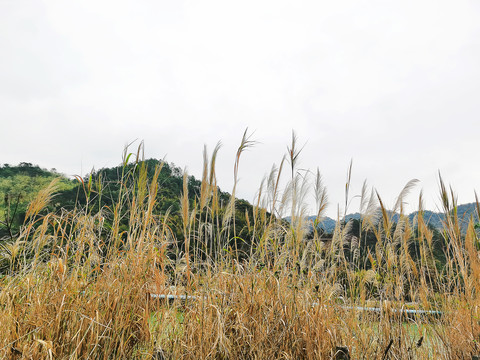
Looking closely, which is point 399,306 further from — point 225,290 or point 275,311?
point 225,290

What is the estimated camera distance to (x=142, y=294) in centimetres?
234

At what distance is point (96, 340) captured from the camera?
2.00 meters

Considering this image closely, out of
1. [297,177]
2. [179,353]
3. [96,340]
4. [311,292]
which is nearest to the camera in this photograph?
[96,340]

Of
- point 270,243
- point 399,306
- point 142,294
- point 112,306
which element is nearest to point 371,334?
point 399,306

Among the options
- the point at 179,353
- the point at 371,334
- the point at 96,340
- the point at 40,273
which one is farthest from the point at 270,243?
the point at 40,273

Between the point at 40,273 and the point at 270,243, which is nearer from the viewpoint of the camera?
the point at 40,273

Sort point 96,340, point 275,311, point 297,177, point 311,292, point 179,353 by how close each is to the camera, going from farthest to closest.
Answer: point 297,177 → point 311,292 → point 275,311 → point 179,353 → point 96,340

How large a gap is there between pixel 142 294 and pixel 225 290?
582 millimetres

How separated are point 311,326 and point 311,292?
398mm

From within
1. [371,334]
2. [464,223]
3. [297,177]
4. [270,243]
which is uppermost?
[297,177]

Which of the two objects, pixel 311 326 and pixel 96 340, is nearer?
pixel 96 340

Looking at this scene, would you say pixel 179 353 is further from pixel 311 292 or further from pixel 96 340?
pixel 311 292

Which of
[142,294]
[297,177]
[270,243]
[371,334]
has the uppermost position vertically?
Answer: [297,177]

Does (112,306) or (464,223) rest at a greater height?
(464,223)
